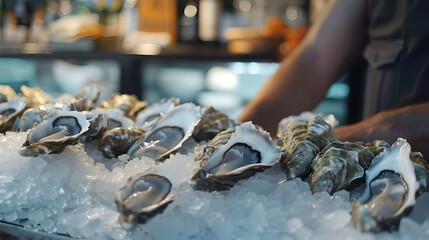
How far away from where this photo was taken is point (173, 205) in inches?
17.6

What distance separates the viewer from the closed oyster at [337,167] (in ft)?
1.52

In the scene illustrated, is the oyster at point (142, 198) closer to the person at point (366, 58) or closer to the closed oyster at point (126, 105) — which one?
the closed oyster at point (126, 105)

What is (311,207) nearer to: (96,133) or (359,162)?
(359,162)

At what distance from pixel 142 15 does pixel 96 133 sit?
2504 millimetres

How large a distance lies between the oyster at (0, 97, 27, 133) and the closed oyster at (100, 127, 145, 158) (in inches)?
6.8

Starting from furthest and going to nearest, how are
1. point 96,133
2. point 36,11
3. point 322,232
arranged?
1. point 36,11
2. point 96,133
3. point 322,232

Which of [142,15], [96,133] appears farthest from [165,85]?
[96,133]

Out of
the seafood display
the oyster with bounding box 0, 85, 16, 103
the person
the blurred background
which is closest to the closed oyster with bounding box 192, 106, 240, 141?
the seafood display

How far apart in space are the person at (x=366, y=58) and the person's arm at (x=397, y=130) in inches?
13.6

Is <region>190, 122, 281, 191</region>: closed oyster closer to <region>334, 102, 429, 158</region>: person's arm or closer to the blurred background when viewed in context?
<region>334, 102, 429, 158</region>: person's arm

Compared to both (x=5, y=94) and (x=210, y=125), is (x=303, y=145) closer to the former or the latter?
(x=210, y=125)

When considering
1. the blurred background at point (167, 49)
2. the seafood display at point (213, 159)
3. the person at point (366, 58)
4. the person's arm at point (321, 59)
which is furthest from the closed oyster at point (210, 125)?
the blurred background at point (167, 49)

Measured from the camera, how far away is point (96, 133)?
604mm

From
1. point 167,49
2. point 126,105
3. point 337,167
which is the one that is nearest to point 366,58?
point 126,105
